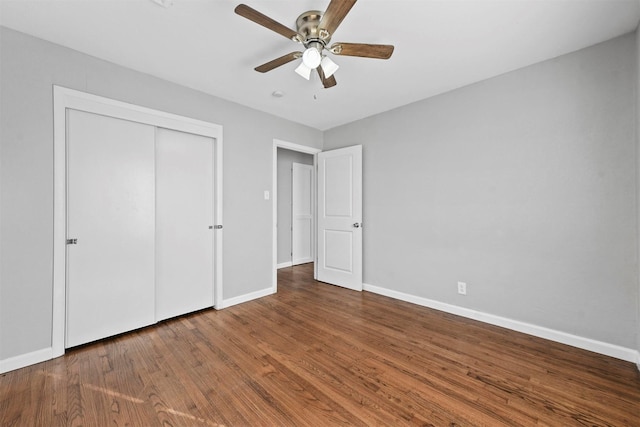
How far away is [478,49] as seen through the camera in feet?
7.23

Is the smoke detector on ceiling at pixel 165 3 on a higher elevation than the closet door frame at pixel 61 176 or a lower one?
higher

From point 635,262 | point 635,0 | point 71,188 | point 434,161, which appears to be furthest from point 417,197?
point 71,188

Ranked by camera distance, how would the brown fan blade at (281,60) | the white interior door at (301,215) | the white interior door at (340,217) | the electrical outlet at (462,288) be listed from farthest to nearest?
the white interior door at (301,215) → the white interior door at (340,217) → the electrical outlet at (462,288) → the brown fan blade at (281,60)

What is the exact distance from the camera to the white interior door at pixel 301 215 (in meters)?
5.53

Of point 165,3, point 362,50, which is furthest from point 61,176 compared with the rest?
point 362,50

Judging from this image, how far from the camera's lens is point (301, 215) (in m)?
5.66

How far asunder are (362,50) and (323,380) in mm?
2299

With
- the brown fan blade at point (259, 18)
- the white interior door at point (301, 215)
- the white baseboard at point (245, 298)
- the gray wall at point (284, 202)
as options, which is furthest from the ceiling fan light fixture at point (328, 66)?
the white interior door at point (301, 215)

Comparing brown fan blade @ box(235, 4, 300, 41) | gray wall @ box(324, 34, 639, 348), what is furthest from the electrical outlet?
brown fan blade @ box(235, 4, 300, 41)

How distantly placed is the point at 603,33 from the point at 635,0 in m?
0.33

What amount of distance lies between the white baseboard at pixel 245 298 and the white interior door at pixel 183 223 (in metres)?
0.15

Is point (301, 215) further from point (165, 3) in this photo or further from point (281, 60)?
point (165, 3)

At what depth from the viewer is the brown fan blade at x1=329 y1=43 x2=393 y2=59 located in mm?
1768

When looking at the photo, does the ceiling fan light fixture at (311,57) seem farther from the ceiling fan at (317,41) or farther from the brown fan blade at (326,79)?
the brown fan blade at (326,79)
